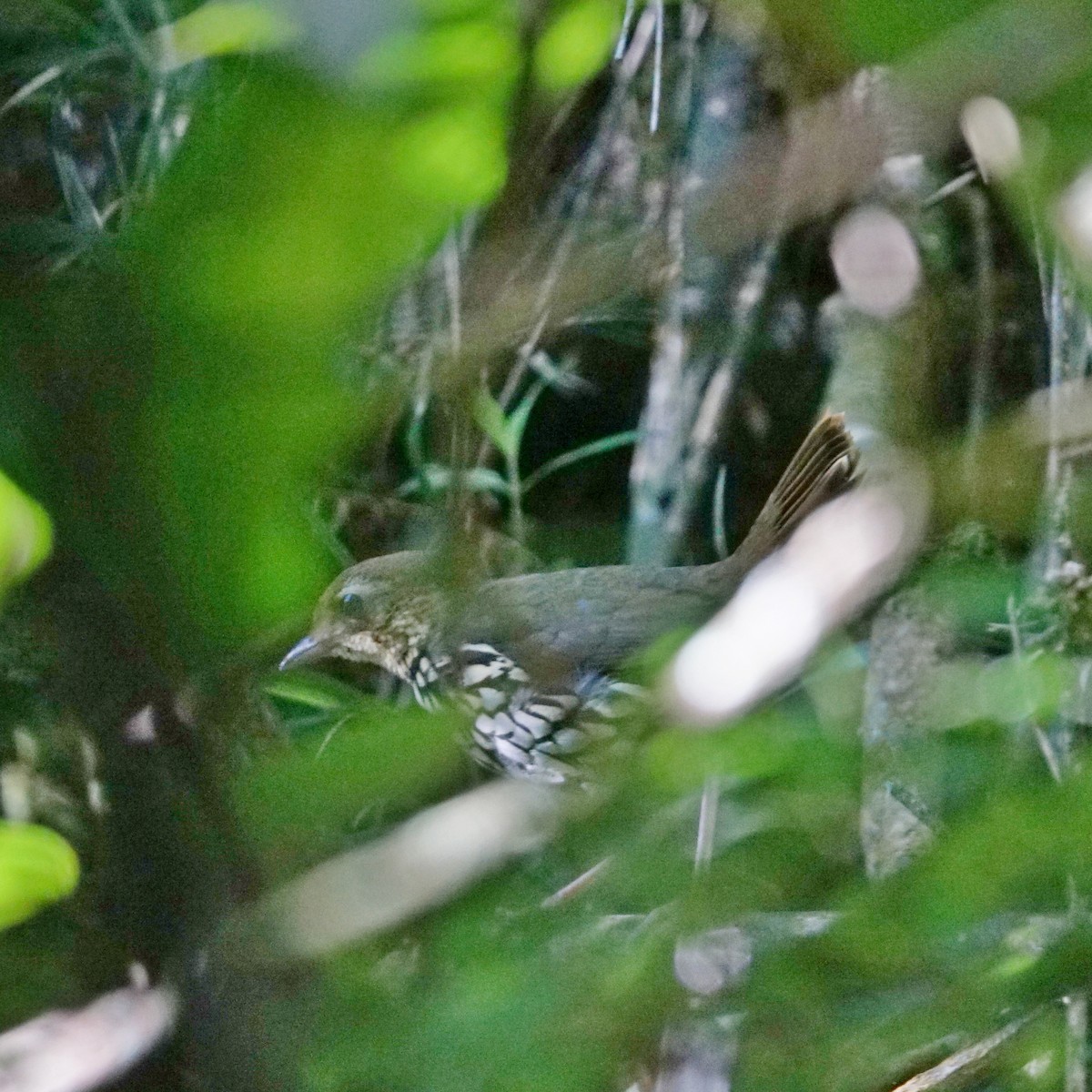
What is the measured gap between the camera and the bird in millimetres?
786

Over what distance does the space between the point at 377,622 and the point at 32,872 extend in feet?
3.24

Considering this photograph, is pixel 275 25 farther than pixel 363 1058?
No

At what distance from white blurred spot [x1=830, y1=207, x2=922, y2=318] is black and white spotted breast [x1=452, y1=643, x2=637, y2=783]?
0.77m

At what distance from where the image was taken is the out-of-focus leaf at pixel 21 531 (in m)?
0.19

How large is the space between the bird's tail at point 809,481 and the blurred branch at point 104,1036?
0.89 m

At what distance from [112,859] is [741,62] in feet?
4.85

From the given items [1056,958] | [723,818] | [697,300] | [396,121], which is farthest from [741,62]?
[396,121]

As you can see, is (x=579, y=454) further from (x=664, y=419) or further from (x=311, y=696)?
(x=311, y=696)

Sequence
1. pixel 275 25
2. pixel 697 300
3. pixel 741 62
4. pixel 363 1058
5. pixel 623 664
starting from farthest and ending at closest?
pixel 697 300 < pixel 741 62 < pixel 623 664 < pixel 363 1058 < pixel 275 25

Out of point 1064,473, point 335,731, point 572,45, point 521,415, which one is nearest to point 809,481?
point 1064,473

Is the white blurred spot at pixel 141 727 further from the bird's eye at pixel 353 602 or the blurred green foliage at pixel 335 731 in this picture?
the bird's eye at pixel 353 602

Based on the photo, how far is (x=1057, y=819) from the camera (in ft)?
0.98

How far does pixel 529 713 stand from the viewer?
1.08 metres

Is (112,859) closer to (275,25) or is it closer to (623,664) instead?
(275,25)
